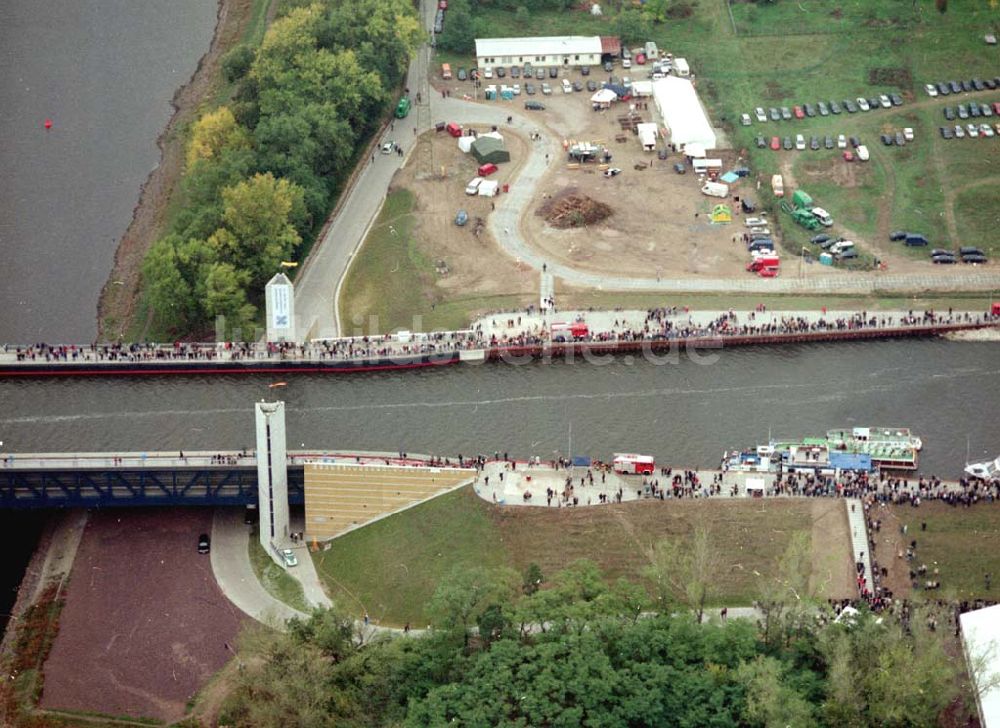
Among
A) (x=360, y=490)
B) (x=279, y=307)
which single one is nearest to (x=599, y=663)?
(x=360, y=490)

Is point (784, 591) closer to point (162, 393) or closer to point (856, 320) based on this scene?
point (856, 320)

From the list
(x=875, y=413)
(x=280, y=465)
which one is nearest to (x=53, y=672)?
(x=280, y=465)

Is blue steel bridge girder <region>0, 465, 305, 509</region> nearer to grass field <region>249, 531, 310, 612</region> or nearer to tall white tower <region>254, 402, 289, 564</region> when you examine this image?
tall white tower <region>254, 402, 289, 564</region>

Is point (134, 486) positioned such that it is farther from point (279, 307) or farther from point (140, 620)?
point (279, 307)

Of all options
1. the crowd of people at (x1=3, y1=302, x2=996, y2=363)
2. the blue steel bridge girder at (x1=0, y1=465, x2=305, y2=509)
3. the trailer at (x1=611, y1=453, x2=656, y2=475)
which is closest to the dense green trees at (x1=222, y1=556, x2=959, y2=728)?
the trailer at (x1=611, y1=453, x2=656, y2=475)

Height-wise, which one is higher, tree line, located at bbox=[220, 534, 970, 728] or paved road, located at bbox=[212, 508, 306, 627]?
paved road, located at bbox=[212, 508, 306, 627]

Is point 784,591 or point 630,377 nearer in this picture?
A: point 784,591
